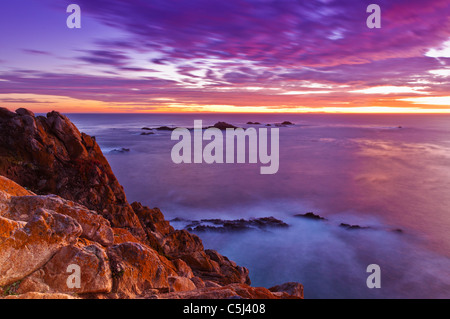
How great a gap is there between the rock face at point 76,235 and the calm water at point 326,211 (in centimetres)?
574

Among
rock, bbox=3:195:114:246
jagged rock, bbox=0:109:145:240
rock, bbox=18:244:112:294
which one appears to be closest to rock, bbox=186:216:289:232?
jagged rock, bbox=0:109:145:240

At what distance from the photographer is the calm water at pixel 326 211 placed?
17.6m

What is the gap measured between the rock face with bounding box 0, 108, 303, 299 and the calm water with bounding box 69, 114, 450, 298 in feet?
18.8

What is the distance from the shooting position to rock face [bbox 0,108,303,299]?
581 cm

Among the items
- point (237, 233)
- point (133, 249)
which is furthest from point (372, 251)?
point (133, 249)

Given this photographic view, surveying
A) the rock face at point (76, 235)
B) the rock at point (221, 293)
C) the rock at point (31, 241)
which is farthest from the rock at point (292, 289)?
the rock at point (31, 241)

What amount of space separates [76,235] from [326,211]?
2560 cm

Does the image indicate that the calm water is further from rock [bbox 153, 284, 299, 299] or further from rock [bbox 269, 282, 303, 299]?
rock [bbox 153, 284, 299, 299]

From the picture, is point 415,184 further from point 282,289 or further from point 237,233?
point 282,289

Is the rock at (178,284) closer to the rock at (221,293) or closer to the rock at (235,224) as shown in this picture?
the rock at (221,293)

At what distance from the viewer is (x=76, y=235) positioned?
6738 mm

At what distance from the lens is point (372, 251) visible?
786 inches

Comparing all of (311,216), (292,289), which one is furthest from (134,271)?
(311,216)

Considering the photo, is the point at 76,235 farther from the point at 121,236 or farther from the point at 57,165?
the point at 57,165
